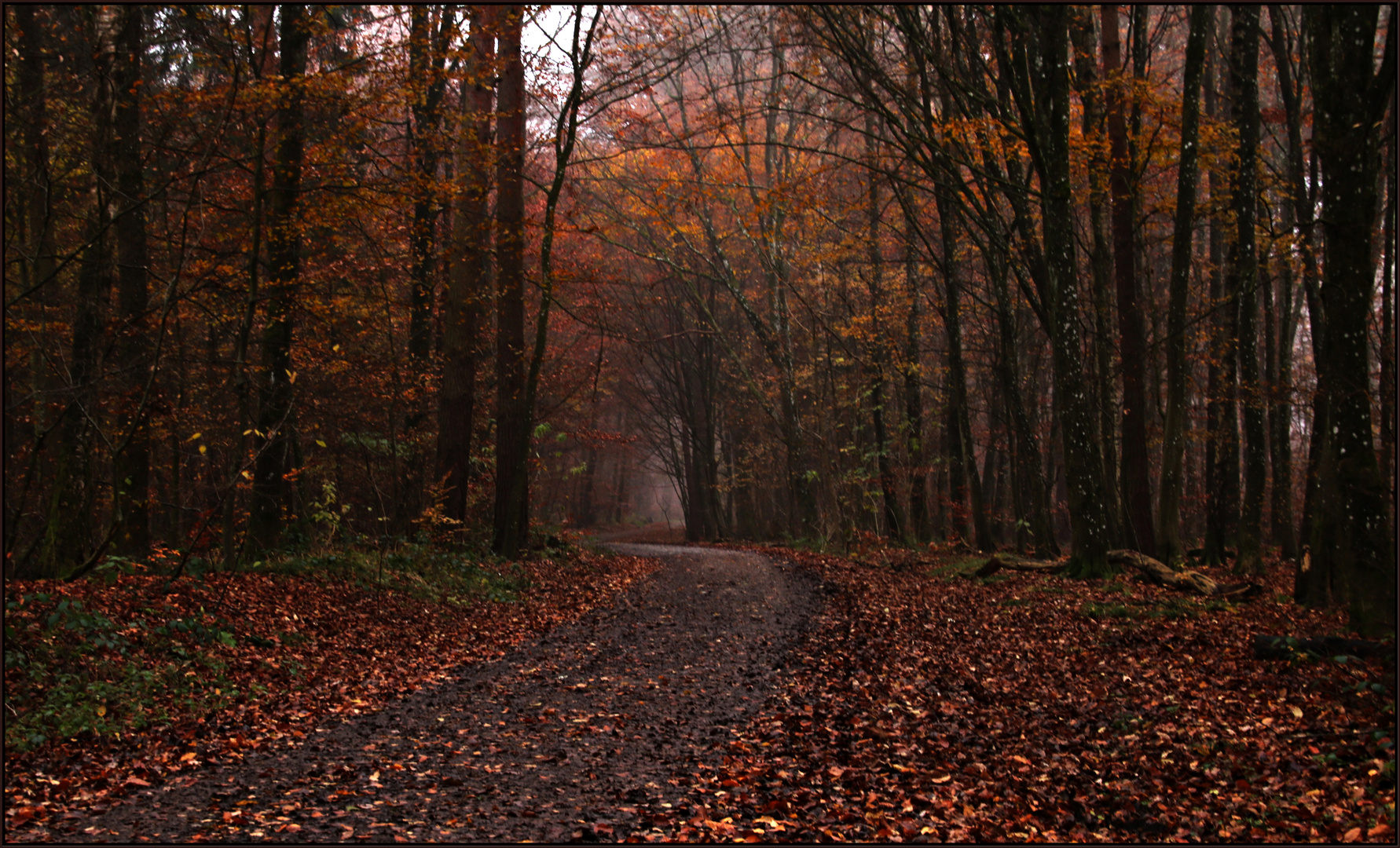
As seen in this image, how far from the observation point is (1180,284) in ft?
44.0

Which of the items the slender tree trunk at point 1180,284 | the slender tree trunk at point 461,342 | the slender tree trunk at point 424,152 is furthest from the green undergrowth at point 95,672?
the slender tree trunk at point 1180,284

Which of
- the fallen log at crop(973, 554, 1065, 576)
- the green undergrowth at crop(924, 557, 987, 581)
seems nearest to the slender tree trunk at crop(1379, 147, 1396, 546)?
the fallen log at crop(973, 554, 1065, 576)

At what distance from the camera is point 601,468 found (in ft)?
147

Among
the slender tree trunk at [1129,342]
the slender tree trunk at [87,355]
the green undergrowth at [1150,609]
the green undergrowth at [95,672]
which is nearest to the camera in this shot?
the green undergrowth at [95,672]

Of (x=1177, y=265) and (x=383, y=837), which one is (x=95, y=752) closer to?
(x=383, y=837)

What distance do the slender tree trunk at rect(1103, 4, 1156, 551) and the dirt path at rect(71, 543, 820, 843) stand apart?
25.6 feet

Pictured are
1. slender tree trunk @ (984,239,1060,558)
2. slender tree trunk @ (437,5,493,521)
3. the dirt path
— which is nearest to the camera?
the dirt path

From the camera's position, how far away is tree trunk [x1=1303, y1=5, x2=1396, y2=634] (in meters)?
6.49

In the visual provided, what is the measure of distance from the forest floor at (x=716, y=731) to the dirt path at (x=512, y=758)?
3 centimetres

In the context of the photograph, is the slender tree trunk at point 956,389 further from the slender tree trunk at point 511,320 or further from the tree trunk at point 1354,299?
the tree trunk at point 1354,299

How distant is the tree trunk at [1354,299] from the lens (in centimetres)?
649

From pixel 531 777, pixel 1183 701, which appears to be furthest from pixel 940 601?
pixel 531 777

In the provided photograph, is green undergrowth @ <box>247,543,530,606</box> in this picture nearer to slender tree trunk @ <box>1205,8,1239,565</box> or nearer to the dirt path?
the dirt path

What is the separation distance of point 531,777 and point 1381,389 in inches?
359
